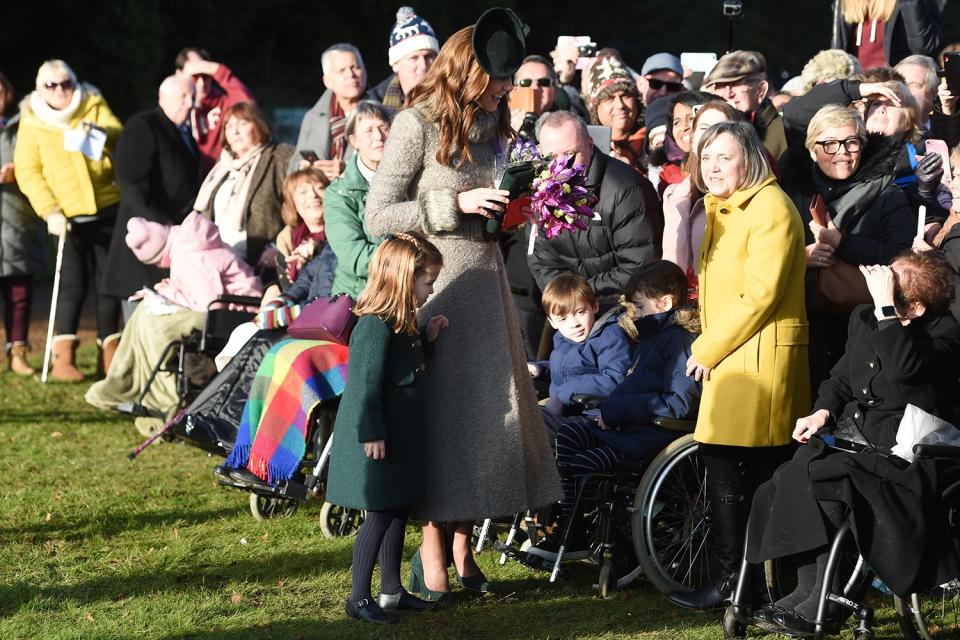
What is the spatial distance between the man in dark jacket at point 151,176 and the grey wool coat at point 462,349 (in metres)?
5.05

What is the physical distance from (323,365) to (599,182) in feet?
5.01

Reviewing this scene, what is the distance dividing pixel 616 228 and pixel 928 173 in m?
1.41

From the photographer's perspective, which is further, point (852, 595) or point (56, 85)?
point (56, 85)

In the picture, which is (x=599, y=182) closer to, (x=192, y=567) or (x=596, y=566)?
(x=596, y=566)

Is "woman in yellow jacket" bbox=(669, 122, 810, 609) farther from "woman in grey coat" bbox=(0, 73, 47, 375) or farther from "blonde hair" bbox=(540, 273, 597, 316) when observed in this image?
"woman in grey coat" bbox=(0, 73, 47, 375)

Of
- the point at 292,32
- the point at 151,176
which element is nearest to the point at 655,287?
the point at 151,176

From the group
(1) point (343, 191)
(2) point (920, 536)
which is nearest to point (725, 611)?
(2) point (920, 536)

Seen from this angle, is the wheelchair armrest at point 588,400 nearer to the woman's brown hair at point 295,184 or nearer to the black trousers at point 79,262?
the woman's brown hair at point 295,184

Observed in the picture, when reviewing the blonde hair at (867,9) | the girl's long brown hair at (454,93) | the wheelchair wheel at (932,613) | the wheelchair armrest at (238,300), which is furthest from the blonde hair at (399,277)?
the blonde hair at (867,9)

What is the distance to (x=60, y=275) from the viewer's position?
1102 cm

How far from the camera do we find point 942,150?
6324 mm

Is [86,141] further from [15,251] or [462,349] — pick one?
[462,349]

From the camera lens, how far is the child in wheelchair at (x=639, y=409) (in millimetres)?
5699

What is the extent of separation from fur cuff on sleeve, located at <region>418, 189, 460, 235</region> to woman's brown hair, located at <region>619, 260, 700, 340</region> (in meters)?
1.24
